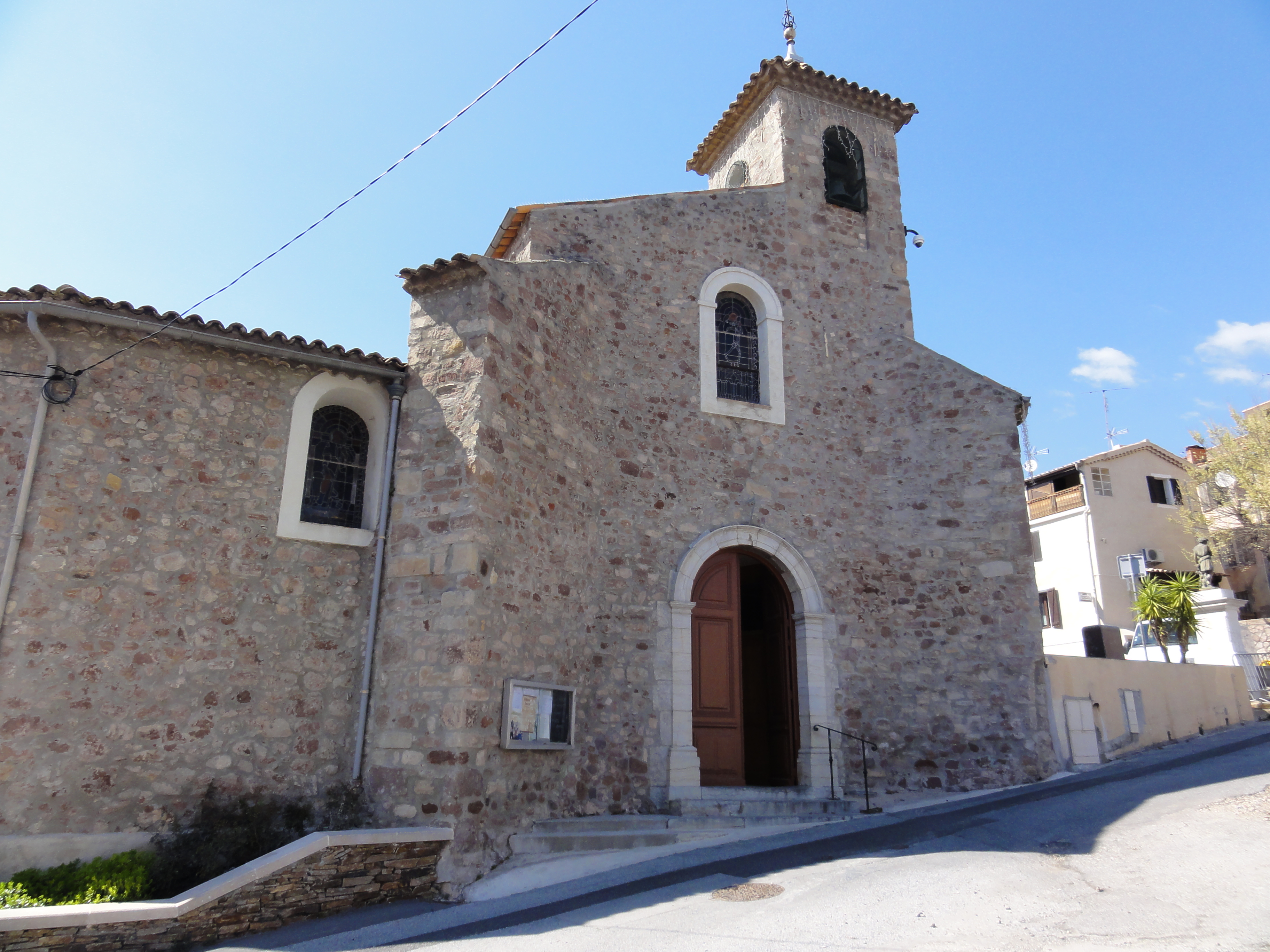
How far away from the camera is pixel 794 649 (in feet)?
36.7

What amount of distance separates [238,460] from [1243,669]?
1800cm

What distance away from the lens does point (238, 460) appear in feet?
27.6

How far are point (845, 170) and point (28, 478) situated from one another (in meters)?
11.7

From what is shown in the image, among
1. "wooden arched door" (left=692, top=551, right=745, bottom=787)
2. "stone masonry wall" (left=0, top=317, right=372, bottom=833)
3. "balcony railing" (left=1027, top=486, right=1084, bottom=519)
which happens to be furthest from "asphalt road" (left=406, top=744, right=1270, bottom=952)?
"balcony railing" (left=1027, top=486, right=1084, bottom=519)

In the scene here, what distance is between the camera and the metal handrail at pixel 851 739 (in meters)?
10.1

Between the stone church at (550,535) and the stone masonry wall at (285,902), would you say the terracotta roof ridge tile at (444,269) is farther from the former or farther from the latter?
the stone masonry wall at (285,902)

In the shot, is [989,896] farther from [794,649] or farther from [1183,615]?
[1183,615]

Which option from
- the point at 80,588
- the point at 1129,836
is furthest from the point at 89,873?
the point at 1129,836

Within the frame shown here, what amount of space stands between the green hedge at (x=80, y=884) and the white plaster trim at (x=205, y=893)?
230mm

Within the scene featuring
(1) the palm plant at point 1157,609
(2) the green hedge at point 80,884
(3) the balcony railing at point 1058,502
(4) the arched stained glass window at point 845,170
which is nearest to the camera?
(2) the green hedge at point 80,884

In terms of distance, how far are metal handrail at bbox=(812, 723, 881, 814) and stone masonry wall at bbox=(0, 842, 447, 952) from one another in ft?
16.0

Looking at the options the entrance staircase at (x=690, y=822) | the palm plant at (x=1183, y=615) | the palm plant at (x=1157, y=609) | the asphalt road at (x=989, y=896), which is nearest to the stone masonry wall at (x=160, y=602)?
the entrance staircase at (x=690, y=822)

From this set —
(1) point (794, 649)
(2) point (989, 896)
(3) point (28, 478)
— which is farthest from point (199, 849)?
(1) point (794, 649)

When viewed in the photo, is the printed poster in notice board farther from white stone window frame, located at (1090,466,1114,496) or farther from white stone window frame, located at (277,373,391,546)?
white stone window frame, located at (1090,466,1114,496)
